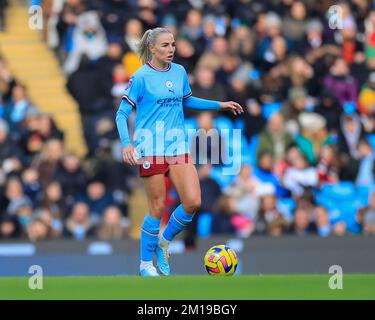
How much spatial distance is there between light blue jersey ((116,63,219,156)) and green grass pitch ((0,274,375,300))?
1367 mm

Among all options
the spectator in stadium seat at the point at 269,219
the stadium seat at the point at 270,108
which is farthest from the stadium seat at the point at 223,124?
the spectator in stadium seat at the point at 269,219

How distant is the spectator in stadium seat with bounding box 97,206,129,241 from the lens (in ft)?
60.6

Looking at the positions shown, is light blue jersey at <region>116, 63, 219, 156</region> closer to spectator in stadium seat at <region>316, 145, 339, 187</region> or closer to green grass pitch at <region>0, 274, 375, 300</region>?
green grass pitch at <region>0, 274, 375, 300</region>

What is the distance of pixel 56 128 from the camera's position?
792 inches

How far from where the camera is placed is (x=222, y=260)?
12977mm

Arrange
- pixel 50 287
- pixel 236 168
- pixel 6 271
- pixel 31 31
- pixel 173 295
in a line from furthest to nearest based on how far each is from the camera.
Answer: pixel 31 31
pixel 236 168
pixel 6 271
pixel 50 287
pixel 173 295

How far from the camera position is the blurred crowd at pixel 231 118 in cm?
1861

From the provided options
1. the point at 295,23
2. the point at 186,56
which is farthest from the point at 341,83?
the point at 186,56

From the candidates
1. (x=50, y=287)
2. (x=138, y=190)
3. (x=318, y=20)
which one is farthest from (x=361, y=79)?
(x=50, y=287)

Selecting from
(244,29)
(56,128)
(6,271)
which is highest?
(244,29)

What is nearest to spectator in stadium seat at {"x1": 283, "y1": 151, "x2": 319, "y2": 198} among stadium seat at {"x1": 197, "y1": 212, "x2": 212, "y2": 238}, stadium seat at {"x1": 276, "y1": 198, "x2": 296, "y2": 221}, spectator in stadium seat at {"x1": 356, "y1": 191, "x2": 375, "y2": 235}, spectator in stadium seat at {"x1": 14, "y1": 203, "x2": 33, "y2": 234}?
stadium seat at {"x1": 276, "y1": 198, "x2": 296, "y2": 221}

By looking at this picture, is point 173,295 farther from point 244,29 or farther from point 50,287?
point 244,29

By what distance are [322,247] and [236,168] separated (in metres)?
2.35

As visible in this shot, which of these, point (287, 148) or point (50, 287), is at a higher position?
point (287, 148)
